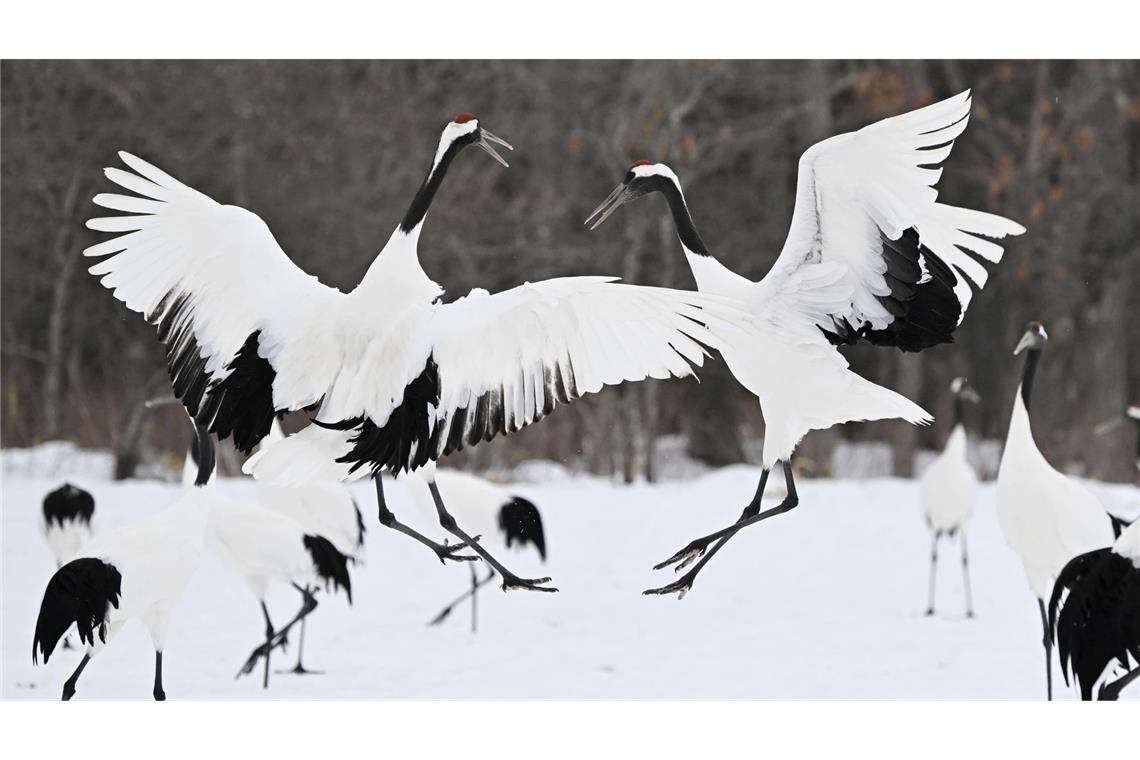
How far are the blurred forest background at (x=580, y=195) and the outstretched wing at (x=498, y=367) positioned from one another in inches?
157

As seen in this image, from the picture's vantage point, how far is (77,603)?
417 cm

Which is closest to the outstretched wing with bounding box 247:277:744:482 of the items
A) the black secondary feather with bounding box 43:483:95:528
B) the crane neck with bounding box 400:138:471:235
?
the crane neck with bounding box 400:138:471:235

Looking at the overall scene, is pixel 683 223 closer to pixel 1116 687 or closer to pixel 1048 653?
pixel 1116 687

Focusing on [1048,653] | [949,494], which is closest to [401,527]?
[1048,653]

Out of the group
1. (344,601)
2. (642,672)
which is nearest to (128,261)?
(642,672)

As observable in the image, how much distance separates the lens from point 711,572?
691cm

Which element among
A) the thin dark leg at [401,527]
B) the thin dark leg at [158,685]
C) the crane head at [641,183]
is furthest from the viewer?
the thin dark leg at [158,685]

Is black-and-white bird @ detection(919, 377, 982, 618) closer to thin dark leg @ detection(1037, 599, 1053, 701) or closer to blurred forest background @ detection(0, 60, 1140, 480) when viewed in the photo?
thin dark leg @ detection(1037, 599, 1053, 701)

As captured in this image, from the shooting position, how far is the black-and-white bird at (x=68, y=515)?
5.57m

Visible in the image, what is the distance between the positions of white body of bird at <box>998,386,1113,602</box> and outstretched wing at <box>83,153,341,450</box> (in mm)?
2596

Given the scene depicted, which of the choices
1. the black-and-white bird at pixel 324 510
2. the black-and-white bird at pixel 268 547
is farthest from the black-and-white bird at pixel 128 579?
the black-and-white bird at pixel 324 510

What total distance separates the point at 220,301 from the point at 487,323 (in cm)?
84

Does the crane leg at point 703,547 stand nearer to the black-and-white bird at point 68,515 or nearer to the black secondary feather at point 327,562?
the black secondary feather at point 327,562

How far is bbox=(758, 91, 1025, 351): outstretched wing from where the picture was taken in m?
3.77
